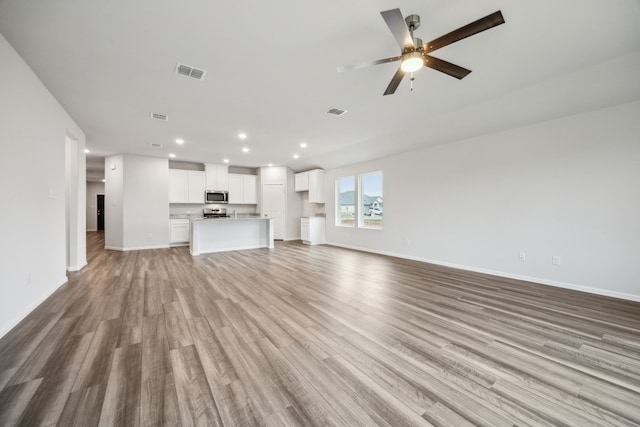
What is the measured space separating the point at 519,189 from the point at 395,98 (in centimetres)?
267

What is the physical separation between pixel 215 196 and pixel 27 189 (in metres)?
5.84

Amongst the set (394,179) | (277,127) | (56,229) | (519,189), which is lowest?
(56,229)

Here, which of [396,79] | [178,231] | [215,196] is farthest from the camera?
[215,196]

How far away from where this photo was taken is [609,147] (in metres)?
3.43

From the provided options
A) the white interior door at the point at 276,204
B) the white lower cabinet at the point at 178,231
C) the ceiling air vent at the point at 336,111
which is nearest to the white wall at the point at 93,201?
the white lower cabinet at the point at 178,231

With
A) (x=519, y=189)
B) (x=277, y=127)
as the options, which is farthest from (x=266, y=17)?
(x=519, y=189)

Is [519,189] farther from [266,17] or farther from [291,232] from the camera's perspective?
[291,232]

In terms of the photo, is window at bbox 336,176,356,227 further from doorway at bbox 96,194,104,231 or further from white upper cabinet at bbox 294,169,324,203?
doorway at bbox 96,194,104,231

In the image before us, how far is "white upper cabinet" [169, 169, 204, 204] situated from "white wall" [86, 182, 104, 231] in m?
7.76

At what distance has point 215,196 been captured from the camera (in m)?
8.59

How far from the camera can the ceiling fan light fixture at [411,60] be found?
2227 millimetres

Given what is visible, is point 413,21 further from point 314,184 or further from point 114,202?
point 114,202

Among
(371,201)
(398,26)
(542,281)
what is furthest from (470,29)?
(371,201)

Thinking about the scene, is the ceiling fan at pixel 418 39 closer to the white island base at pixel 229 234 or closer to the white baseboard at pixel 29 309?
the white baseboard at pixel 29 309
